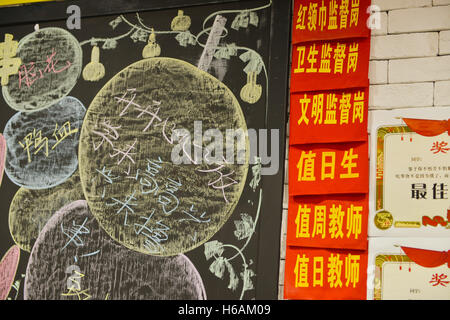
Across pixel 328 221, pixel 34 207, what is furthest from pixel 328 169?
pixel 34 207

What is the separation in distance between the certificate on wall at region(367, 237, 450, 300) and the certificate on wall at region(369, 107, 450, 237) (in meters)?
0.03

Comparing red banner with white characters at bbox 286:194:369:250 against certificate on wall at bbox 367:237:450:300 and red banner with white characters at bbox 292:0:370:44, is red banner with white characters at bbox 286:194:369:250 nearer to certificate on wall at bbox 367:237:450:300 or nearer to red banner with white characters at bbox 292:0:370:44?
certificate on wall at bbox 367:237:450:300

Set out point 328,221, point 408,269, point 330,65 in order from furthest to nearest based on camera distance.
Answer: point 330,65 < point 328,221 < point 408,269

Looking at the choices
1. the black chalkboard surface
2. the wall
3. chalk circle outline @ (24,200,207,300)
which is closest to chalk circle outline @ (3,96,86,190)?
the black chalkboard surface

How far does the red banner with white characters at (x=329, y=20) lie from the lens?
7.63 ft

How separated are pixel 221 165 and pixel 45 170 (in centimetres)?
69

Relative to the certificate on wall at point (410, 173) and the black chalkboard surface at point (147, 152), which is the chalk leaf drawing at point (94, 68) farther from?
the certificate on wall at point (410, 173)

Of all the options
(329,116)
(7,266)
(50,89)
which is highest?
(50,89)

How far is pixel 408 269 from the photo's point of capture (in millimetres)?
2119

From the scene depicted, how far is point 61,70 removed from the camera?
104 inches

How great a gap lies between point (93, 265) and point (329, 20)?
1197 mm

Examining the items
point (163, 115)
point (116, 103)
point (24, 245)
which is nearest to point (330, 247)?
point (163, 115)

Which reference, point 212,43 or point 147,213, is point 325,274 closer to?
point 147,213

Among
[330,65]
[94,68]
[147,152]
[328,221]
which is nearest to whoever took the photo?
[328,221]
